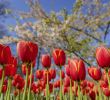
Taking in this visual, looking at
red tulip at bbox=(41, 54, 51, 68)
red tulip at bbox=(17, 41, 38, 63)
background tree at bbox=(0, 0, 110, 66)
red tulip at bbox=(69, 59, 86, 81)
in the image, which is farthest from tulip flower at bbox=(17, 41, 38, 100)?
background tree at bbox=(0, 0, 110, 66)

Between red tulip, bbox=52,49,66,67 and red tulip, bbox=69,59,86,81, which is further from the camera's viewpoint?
red tulip, bbox=52,49,66,67

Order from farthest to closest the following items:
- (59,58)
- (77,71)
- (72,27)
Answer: (72,27) → (59,58) → (77,71)

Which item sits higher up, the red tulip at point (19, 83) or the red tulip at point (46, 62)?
the red tulip at point (46, 62)

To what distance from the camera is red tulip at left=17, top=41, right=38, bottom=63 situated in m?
2.28

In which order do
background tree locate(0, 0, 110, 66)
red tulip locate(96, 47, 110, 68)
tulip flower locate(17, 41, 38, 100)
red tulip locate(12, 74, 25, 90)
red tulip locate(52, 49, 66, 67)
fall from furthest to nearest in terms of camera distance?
background tree locate(0, 0, 110, 66)
red tulip locate(12, 74, 25, 90)
red tulip locate(52, 49, 66, 67)
red tulip locate(96, 47, 110, 68)
tulip flower locate(17, 41, 38, 100)

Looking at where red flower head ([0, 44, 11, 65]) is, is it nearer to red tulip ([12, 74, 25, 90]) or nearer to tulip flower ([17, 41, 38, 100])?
tulip flower ([17, 41, 38, 100])

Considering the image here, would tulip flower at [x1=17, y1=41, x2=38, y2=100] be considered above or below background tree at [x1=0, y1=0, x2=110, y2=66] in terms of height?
below

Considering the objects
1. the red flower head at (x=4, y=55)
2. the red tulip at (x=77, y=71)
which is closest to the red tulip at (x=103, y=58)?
the red tulip at (x=77, y=71)

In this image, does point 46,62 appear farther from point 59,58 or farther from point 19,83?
point 19,83

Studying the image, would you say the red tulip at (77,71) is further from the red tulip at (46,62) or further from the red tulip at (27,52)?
the red tulip at (46,62)

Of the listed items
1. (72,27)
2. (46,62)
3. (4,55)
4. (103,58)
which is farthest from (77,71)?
(72,27)

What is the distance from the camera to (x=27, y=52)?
2.31 meters

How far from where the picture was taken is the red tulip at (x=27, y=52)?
228cm

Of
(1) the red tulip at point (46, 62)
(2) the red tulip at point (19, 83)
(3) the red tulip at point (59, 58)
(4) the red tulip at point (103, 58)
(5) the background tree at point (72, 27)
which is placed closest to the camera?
(4) the red tulip at point (103, 58)
